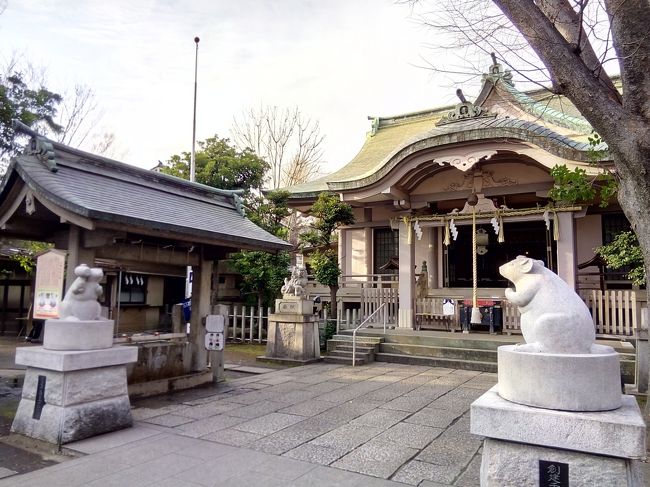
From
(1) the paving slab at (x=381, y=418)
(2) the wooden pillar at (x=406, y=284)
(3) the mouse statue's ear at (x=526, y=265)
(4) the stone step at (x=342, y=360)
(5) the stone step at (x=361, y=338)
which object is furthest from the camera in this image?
(2) the wooden pillar at (x=406, y=284)

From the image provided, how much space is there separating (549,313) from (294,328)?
333 inches

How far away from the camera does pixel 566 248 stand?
1091 centimetres

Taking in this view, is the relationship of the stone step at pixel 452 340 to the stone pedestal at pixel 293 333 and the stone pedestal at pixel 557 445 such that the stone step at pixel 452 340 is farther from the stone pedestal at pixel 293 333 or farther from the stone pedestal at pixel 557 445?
the stone pedestal at pixel 557 445

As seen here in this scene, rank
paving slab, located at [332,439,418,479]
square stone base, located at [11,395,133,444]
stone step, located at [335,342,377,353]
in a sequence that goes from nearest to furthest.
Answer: paving slab, located at [332,439,418,479], square stone base, located at [11,395,133,444], stone step, located at [335,342,377,353]

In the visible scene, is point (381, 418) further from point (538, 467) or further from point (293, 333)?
point (293, 333)

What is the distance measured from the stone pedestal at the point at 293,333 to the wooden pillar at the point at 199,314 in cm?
281

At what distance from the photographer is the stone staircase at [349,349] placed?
1086 cm

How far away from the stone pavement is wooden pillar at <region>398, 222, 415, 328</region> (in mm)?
4352

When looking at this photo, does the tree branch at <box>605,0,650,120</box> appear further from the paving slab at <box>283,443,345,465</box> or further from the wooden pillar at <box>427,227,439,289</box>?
the wooden pillar at <box>427,227,439,289</box>

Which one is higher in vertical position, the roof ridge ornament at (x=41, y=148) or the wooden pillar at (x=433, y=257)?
the roof ridge ornament at (x=41, y=148)

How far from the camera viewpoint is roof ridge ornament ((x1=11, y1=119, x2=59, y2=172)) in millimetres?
6281

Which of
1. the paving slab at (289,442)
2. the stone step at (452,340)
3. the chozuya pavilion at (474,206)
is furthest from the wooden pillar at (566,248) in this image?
the paving slab at (289,442)

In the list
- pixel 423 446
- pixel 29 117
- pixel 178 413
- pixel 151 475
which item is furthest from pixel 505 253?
pixel 29 117

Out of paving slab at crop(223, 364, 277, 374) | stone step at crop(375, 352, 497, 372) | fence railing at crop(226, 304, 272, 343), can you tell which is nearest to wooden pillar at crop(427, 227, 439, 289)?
stone step at crop(375, 352, 497, 372)
